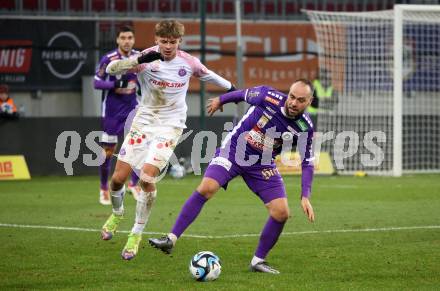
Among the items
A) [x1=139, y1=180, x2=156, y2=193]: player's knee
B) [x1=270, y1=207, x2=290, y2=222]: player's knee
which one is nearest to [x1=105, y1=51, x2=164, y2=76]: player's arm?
[x1=139, y1=180, x2=156, y2=193]: player's knee

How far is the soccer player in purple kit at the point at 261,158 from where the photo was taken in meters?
8.80

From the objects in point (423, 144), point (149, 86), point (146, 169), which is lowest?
point (423, 144)

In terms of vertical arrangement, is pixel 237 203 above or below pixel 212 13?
below

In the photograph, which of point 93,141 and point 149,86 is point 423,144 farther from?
point 149,86

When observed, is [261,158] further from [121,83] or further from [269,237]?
[121,83]

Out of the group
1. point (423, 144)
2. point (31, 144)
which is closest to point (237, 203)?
point (31, 144)

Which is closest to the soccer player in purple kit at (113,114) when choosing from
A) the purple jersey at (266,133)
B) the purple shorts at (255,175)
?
the purple jersey at (266,133)

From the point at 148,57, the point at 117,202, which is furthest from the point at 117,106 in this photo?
the point at 148,57

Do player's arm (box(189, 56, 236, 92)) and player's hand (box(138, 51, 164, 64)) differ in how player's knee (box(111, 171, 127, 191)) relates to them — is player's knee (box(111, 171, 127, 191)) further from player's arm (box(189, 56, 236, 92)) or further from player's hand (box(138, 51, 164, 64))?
player's hand (box(138, 51, 164, 64))

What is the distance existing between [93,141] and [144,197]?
10435mm

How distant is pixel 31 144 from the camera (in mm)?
20859

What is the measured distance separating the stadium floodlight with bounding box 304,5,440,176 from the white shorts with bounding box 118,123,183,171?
474 inches

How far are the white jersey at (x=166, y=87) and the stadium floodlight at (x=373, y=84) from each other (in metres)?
11.9

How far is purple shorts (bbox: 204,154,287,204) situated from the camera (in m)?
8.94
